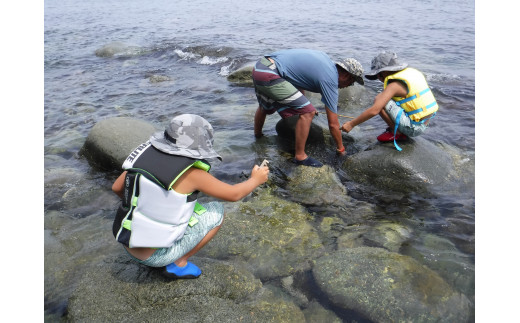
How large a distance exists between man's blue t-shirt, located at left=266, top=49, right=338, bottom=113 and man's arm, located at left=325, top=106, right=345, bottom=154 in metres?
0.07

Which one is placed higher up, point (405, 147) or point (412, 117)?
point (412, 117)

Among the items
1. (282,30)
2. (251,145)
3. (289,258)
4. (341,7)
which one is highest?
(341,7)

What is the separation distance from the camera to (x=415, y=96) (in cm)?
502

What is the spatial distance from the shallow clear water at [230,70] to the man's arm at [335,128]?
10.2 inches

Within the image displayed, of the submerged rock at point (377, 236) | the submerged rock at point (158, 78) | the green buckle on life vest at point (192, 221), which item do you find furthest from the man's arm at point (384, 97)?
the submerged rock at point (158, 78)

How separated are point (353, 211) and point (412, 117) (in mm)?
1724

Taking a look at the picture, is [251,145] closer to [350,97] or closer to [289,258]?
[289,258]

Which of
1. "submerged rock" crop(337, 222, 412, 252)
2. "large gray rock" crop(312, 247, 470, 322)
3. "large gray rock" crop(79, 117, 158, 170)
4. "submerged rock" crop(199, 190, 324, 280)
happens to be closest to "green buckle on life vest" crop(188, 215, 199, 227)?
"submerged rock" crop(199, 190, 324, 280)

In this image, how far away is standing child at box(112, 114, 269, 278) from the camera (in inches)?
104

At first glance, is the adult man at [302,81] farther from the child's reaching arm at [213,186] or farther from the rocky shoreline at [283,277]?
the child's reaching arm at [213,186]

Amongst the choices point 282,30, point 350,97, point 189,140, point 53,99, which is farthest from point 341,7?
point 189,140

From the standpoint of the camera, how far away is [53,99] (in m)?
9.22

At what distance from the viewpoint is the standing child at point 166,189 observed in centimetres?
264

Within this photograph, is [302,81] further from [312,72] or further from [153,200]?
[153,200]
